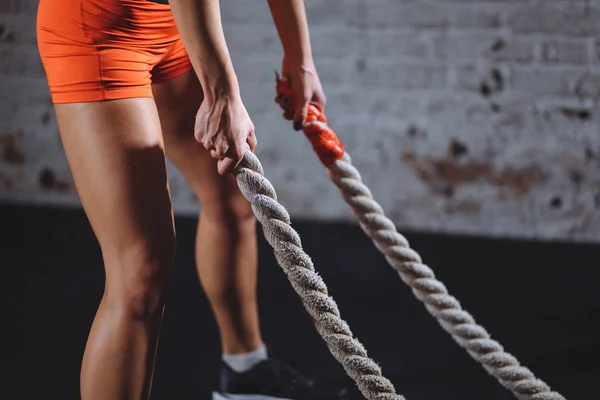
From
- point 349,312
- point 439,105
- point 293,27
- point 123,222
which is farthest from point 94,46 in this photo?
point 439,105

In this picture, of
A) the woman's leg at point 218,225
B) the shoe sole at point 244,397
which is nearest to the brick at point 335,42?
the woman's leg at point 218,225

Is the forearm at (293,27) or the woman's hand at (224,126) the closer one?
the woman's hand at (224,126)

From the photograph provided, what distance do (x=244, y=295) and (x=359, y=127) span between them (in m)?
1.23

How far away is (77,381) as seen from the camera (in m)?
1.26

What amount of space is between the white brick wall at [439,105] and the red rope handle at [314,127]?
1.11 meters

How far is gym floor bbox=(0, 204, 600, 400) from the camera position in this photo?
4.26 ft

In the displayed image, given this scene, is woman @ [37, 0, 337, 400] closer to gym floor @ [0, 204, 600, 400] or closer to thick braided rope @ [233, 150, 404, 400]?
thick braided rope @ [233, 150, 404, 400]

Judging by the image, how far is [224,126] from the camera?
77 cm

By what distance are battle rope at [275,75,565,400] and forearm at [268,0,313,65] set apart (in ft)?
0.16

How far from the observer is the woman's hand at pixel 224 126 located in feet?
2.53

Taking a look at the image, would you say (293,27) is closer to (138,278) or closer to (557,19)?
(138,278)

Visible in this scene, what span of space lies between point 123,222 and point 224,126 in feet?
0.56

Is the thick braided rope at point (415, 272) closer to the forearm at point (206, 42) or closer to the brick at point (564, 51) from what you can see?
the forearm at point (206, 42)

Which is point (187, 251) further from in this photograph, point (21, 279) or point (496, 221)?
point (496, 221)
